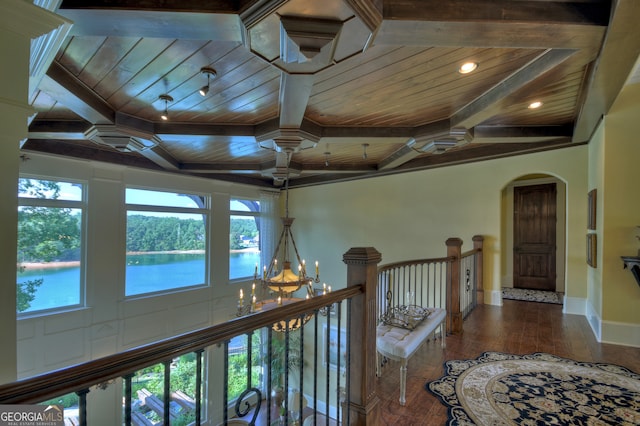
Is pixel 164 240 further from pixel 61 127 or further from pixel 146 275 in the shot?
pixel 61 127

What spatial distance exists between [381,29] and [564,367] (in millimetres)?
3287

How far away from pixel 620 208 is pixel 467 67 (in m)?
2.62

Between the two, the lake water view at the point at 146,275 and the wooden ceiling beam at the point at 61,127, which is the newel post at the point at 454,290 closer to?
the wooden ceiling beam at the point at 61,127

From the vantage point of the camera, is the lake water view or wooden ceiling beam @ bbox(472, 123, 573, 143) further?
the lake water view

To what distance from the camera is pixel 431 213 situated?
571 cm

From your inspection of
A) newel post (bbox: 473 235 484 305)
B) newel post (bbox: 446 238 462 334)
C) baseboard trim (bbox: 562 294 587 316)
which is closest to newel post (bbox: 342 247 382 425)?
newel post (bbox: 446 238 462 334)

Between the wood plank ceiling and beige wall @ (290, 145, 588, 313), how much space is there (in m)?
0.53

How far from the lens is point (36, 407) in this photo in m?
0.80

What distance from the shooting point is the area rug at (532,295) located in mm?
5535

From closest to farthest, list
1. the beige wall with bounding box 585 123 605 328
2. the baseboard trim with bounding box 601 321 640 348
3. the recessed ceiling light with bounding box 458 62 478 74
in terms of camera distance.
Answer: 1. the recessed ceiling light with bounding box 458 62 478 74
2. the baseboard trim with bounding box 601 321 640 348
3. the beige wall with bounding box 585 123 605 328

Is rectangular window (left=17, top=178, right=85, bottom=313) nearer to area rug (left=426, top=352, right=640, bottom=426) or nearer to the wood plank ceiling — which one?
the wood plank ceiling

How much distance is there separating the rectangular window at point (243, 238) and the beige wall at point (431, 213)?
1.12m

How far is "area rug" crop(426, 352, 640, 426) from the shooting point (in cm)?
208

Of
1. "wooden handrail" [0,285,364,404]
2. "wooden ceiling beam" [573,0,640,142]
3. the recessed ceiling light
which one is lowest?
"wooden handrail" [0,285,364,404]
